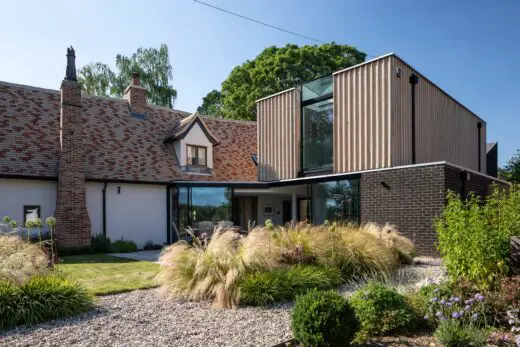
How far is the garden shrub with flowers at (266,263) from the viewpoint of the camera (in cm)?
589

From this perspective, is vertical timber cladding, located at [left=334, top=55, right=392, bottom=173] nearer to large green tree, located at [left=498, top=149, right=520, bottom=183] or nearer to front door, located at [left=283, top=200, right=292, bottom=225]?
front door, located at [left=283, top=200, right=292, bottom=225]

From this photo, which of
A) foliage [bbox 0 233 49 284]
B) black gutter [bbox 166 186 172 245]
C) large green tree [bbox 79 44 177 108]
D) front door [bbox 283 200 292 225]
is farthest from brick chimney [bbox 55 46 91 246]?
large green tree [bbox 79 44 177 108]

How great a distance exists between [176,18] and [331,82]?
6.40 metres

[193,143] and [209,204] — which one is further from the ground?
[193,143]

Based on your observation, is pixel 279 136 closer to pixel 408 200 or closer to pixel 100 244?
pixel 408 200

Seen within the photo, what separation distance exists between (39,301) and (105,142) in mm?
11594

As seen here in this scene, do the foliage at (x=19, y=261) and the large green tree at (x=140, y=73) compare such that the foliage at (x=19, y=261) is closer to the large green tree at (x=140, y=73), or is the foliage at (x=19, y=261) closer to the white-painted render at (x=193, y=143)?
the white-painted render at (x=193, y=143)

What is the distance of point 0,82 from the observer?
15.0m

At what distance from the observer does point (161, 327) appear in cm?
471

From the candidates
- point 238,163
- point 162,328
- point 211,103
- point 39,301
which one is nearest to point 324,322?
point 162,328

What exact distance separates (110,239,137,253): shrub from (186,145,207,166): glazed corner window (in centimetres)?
452

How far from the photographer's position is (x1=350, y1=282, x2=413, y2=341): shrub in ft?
14.3

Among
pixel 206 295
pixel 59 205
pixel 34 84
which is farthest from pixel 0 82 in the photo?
pixel 206 295

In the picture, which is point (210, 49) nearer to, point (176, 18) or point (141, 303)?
point (176, 18)
